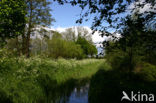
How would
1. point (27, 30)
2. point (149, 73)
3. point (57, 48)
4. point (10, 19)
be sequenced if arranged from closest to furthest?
1. point (10, 19)
2. point (149, 73)
3. point (27, 30)
4. point (57, 48)

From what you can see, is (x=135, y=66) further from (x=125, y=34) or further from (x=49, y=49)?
Answer: (x=49, y=49)

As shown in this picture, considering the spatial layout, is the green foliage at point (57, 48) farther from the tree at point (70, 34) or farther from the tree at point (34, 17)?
the tree at point (70, 34)

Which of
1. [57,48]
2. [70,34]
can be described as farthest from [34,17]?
[70,34]

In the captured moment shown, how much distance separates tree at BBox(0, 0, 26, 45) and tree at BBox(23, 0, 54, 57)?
9394 mm

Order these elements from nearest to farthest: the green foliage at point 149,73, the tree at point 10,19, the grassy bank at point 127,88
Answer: the grassy bank at point 127,88
the tree at point 10,19
the green foliage at point 149,73

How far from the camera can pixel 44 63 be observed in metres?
9.95

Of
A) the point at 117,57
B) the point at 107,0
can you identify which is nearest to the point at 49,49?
the point at 117,57

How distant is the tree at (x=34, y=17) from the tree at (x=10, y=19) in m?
9.39

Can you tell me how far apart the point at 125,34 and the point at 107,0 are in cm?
107

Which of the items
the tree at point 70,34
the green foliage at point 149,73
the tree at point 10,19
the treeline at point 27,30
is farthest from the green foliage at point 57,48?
the tree at point 70,34

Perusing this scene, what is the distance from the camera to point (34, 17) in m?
17.6

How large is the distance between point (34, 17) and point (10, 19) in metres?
10.8

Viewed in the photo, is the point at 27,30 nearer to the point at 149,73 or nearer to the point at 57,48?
the point at 57,48

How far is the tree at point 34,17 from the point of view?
1733 cm
